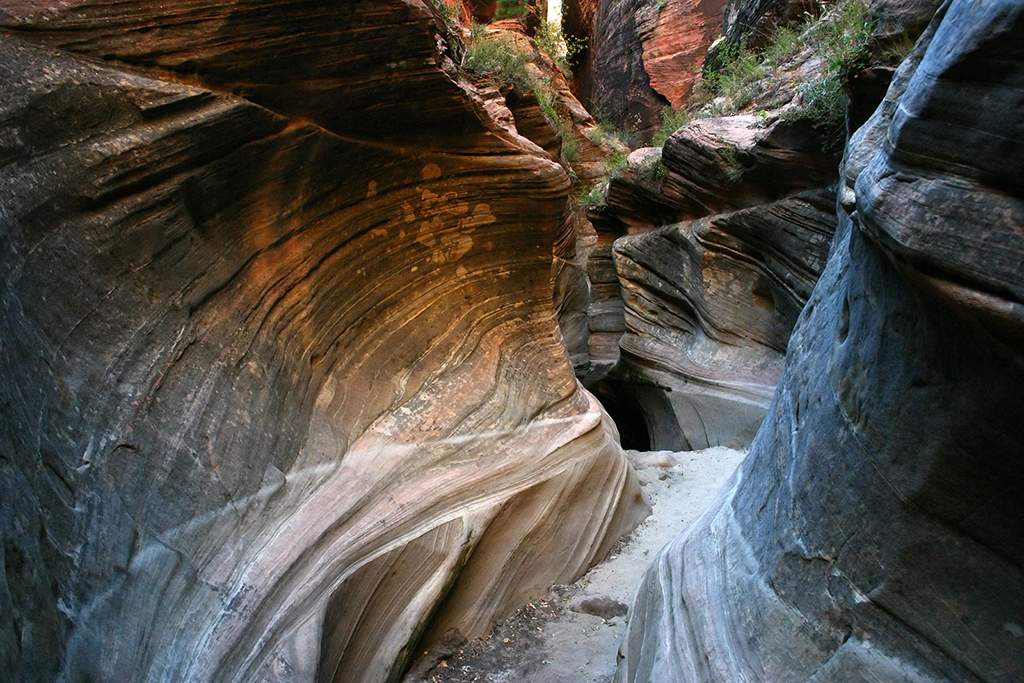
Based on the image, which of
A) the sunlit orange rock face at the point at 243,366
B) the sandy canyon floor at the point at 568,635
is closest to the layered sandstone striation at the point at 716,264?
the sandy canyon floor at the point at 568,635

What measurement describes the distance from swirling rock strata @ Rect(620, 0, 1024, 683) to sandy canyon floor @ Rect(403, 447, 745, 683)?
0.77m

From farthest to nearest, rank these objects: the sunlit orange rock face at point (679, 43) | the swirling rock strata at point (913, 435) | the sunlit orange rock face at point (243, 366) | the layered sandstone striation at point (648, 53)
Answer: the layered sandstone striation at point (648, 53) → the sunlit orange rock face at point (679, 43) → the sunlit orange rock face at point (243, 366) → the swirling rock strata at point (913, 435)

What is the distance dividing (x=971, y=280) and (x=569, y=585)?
2986 mm

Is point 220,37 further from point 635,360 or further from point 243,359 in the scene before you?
point 635,360

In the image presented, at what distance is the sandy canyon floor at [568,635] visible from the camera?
3016 millimetres

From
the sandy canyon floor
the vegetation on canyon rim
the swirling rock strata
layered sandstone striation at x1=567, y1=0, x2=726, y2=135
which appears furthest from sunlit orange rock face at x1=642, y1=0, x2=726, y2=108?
the swirling rock strata

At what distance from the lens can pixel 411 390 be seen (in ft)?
12.3

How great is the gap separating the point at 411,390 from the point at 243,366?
1.05 meters

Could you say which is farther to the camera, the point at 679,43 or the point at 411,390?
the point at 679,43

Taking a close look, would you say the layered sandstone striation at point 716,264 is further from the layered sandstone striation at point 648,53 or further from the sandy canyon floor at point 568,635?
the layered sandstone striation at point 648,53

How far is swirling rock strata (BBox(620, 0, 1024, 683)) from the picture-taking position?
139 cm

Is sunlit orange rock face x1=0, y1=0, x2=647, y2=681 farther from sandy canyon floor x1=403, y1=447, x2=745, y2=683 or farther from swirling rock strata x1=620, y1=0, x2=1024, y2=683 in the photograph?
swirling rock strata x1=620, y1=0, x2=1024, y2=683

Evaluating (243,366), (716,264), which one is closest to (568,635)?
(243,366)

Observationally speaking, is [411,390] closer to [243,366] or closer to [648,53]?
[243,366]
